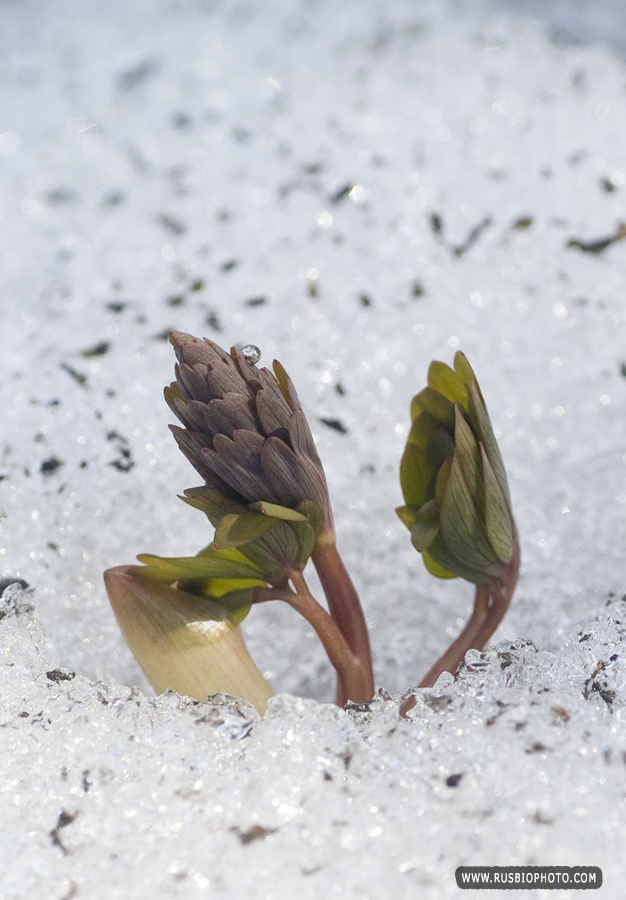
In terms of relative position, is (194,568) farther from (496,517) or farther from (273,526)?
(496,517)

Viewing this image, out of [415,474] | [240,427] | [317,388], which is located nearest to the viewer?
[240,427]

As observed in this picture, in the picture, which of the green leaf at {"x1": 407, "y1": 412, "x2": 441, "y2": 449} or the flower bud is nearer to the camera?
the flower bud

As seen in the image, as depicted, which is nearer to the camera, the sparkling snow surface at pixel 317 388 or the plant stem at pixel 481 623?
the sparkling snow surface at pixel 317 388

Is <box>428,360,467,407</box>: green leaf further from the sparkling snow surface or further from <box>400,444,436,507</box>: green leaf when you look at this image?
the sparkling snow surface

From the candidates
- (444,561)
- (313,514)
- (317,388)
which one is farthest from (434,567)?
(317,388)

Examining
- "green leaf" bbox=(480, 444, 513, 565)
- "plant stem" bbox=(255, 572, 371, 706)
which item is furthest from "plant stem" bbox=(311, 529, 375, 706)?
"green leaf" bbox=(480, 444, 513, 565)

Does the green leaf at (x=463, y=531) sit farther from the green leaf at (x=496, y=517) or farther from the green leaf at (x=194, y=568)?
the green leaf at (x=194, y=568)

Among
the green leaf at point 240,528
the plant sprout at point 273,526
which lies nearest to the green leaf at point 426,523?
the plant sprout at point 273,526
